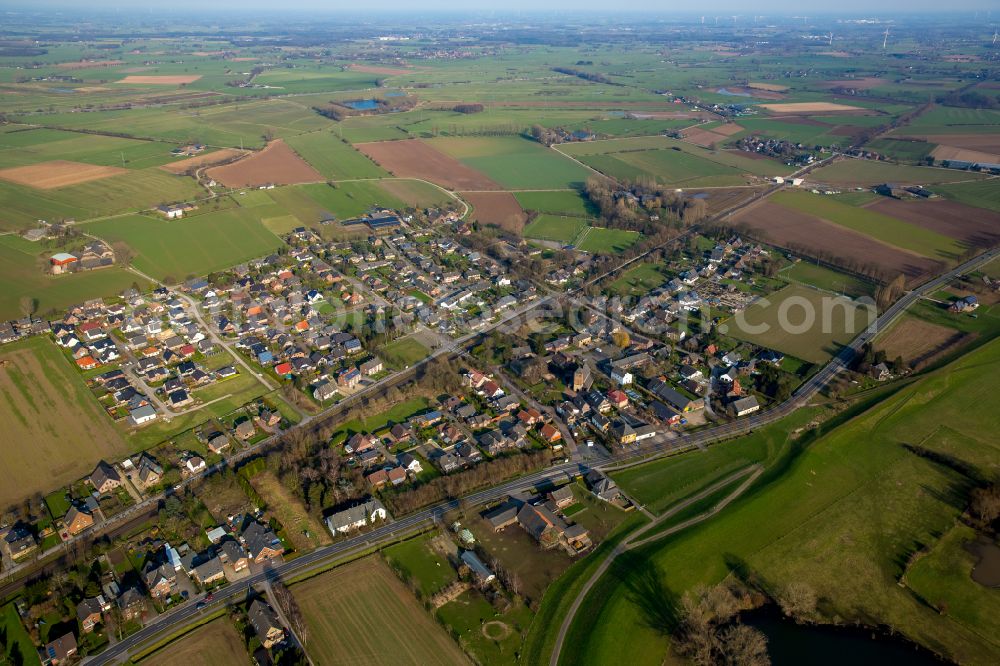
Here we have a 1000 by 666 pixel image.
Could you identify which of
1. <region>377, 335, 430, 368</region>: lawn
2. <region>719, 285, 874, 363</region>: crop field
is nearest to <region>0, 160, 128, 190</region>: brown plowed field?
<region>377, 335, 430, 368</region>: lawn

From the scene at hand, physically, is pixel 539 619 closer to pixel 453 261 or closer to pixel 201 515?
pixel 201 515

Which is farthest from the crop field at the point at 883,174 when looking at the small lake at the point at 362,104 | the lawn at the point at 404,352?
the small lake at the point at 362,104

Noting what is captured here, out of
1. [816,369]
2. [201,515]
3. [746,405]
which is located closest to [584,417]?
[746,405]

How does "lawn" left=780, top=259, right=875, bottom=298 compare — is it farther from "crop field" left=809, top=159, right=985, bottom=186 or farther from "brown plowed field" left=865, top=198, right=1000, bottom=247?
"crop field" left=809, top=159, right=985, bottom=186

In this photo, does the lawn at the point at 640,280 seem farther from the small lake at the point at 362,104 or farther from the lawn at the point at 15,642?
the small lake at the point at 362,104

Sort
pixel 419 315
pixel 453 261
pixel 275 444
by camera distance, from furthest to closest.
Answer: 1. pixel 453 261
2. pixel 419 315
3. pixel 275 444
